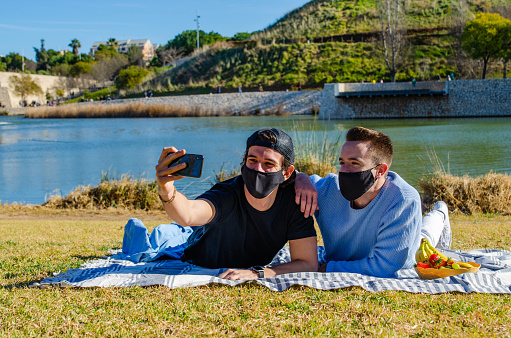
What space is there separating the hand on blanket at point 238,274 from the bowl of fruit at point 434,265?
3.54 ft

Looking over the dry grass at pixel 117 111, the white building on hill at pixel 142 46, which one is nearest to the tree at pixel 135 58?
the dry grass at pixel 117 111

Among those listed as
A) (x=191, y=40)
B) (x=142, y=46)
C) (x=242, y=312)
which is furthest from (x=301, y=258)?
(x=142, y=46)

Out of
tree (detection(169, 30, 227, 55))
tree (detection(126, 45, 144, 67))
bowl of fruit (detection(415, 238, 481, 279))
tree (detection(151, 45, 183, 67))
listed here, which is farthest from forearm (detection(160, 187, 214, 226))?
tree (detection(126, 45, 144, 67))

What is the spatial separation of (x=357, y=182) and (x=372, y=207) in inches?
8.3

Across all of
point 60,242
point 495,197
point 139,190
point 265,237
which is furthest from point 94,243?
point 495,197

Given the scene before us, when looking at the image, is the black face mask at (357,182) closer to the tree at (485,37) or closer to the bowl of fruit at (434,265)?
the bowl of fruit at (434,265)

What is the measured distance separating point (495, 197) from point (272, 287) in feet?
22.5

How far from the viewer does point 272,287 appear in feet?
9.90

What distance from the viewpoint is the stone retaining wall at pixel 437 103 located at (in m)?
33.4

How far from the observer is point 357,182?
321 centimetres

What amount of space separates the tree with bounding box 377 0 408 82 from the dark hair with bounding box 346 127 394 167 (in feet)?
121

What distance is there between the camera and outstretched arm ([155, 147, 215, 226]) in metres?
2.57

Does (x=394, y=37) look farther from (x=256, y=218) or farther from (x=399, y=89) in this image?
(x=256, y=218)

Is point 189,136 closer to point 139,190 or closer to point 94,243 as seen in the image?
point 139,190
